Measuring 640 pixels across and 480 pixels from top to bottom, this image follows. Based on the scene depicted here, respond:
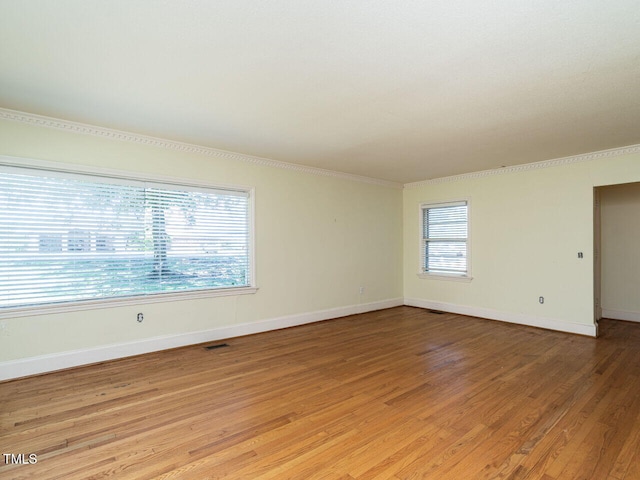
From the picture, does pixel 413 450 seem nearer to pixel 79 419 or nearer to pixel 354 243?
pixel 79 419

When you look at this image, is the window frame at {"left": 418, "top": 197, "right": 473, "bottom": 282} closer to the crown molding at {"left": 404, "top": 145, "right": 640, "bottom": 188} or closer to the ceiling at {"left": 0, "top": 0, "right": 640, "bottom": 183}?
the crown molding at {"left": 404, "top": 145, "right": 640, "bottom": 188}

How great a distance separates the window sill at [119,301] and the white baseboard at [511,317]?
361cm

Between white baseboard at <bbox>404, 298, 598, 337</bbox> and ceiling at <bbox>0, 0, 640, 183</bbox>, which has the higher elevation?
ceiling at <bbox>0, 0, 640, 183</bbox>

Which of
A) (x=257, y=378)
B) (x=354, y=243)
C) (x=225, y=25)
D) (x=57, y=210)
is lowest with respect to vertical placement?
(x=257, y=378)

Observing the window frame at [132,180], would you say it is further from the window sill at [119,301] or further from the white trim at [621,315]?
the white trim at [621,315]

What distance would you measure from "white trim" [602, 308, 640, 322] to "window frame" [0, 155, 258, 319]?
6006 mm

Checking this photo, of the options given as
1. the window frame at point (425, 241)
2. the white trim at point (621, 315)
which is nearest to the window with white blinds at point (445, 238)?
the window frame at point (425, 241)

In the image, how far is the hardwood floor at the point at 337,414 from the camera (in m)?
1.95

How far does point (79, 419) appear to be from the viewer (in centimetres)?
246

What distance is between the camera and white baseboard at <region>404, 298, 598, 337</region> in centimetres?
473

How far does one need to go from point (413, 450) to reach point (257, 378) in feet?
5.39

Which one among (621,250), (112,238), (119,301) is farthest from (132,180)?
(621,250)

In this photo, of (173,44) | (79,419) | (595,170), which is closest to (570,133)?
(595,170)

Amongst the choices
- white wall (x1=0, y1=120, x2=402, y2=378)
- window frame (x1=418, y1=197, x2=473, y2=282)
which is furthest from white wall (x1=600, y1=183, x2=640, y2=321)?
white wall (x1=0, y1=120, x2=402, y2=378)
